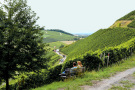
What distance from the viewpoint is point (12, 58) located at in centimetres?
1253

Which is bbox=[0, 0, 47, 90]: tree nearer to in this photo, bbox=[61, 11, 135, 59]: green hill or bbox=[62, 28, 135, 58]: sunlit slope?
bbox=[61, 11, 135, 59]: green hill

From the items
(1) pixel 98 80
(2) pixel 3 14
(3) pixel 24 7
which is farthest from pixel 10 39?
(1) pixel 98 80

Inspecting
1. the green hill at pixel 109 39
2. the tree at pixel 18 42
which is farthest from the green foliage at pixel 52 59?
the green hill at pixel 109 39

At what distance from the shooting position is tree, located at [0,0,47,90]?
12.0 m

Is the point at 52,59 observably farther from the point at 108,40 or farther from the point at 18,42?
the point at 18,42

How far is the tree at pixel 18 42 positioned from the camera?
12023mm

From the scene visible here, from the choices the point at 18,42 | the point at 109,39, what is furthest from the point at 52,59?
the point at 18,42

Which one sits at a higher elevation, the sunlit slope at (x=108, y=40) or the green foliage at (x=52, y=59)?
the sunlit slope at (x=108, y=40)

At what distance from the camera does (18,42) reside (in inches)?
465

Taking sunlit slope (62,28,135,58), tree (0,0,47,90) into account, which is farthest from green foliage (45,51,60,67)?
sunlit slope (62,28,135,58)

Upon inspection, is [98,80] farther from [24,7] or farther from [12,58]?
[24,7]

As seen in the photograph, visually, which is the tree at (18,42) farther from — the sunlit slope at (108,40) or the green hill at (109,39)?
the sunlit slope at (108,40)

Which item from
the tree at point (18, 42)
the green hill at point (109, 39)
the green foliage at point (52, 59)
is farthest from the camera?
the green hill at point (109, 39)

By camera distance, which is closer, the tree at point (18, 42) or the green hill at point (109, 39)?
the tree at point (18, 42)
